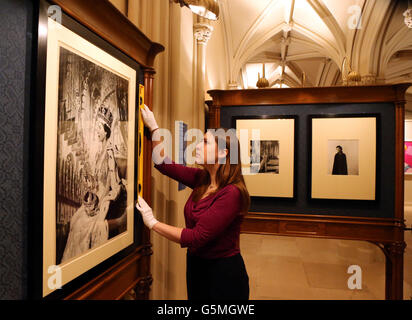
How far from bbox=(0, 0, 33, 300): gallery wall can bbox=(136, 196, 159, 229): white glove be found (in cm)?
75

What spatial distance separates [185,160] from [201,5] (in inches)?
73.3

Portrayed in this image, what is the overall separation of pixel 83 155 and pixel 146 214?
23.4 inches

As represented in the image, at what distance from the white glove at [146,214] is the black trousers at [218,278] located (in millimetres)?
416

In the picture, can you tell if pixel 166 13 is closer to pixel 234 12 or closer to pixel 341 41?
pixel 234 12

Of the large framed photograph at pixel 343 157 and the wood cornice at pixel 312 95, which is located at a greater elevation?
the wood cornice at pixel 312 95

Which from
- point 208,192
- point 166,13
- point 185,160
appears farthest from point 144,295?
point 166,13

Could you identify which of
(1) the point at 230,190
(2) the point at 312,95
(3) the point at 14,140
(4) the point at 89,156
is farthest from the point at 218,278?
(2) the point at 312,95

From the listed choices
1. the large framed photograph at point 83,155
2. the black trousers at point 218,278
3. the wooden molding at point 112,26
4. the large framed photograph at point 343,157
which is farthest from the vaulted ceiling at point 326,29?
the black trousers at point 218,278

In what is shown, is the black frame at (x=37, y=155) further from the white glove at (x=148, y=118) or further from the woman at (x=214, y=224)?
the white glove at (x=148, y=118)

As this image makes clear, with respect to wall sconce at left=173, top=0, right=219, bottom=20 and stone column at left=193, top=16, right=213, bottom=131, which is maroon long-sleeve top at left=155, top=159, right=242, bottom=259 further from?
stone column at left=193, top=16, right=213, bottom=131

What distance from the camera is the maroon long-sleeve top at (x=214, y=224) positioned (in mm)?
1589

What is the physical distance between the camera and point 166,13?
2545 mm

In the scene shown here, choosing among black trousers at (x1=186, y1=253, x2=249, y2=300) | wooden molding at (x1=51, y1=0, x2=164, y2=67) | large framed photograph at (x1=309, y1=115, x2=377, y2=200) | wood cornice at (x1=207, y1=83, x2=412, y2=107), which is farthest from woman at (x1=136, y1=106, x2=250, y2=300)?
large framed photograph at (x1=309, y1=115, x2=377, y2=200)

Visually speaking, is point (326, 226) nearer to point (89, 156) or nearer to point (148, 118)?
point (148, 118)
